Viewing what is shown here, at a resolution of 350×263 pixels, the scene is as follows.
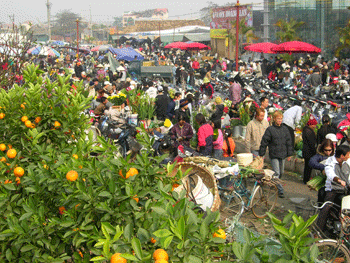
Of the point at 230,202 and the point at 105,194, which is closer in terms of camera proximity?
the point at 105,194

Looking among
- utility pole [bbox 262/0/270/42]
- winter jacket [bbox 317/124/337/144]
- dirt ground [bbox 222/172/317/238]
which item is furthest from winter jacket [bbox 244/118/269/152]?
utility pole [bbox 262/0/270/42]

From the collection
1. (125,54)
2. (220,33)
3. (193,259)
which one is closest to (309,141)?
(193,259)

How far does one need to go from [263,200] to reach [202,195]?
148cm

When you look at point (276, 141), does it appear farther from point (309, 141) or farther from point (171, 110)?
point (171, 110)

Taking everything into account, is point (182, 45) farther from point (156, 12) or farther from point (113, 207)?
point (156, 12)

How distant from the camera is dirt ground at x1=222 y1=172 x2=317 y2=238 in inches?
207

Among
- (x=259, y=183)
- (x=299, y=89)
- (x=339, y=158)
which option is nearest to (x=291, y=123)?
(x=259, y=183)

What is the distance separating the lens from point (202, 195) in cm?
574

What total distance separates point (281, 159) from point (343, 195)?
223 centimetres

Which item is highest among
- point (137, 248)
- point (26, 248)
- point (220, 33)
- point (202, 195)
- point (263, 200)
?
point (220, 33)

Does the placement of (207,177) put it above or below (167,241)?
below

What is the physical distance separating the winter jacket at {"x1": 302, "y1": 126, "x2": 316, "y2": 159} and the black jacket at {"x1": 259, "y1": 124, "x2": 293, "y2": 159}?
0.43m

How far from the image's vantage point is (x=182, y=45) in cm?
2692

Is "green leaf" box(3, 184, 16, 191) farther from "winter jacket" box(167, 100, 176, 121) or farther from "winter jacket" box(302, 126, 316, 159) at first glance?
"winter jacket" box(167, 100, 176, 121)
